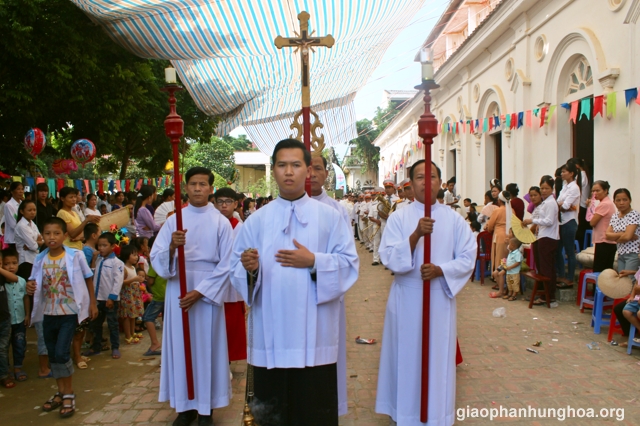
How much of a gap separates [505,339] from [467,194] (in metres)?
11.6

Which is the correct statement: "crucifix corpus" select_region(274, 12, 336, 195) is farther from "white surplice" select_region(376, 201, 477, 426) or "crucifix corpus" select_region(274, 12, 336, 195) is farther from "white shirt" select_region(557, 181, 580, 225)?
"white shirt" select_region(557, 181, 580, 225)

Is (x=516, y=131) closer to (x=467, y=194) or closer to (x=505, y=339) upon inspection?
(x=467, y=194)

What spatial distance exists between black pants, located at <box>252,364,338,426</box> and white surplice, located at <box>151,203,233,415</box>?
1138 mm

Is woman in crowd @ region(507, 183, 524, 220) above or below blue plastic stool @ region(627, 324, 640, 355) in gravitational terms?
above

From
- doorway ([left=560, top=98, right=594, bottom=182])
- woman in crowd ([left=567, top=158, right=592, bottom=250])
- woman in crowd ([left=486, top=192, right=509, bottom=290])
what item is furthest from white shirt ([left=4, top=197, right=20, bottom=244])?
doorway ([left=560, top=98, right=594, bottom=182])

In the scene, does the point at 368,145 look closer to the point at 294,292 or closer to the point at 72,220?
the point at 72,220

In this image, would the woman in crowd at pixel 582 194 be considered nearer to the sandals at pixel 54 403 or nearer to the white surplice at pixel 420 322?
the white surplice at pixel 420 322

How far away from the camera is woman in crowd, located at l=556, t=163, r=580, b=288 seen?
836 centimetres

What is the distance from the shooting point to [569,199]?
834 cm

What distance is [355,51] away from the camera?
23.5ft

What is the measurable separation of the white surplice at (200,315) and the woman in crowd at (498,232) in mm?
6812

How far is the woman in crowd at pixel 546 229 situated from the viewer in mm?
8102

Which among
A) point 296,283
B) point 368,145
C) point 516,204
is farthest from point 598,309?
point 368,145

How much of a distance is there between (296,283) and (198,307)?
1.43 meters
